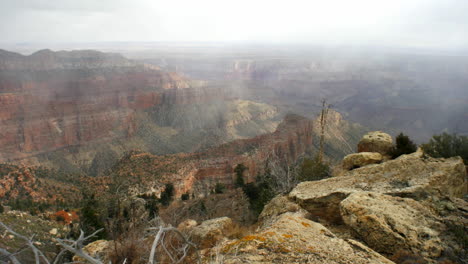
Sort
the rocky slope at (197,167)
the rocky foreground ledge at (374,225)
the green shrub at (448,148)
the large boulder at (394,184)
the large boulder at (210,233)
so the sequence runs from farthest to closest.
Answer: the rocky slope at (197,167)
the green shrub at (448,148)
the large boulder at (210,233)
the large boulder at (394,184)
the rocky foreground ledge at (374,225)

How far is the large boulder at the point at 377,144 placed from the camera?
13938 millimetres

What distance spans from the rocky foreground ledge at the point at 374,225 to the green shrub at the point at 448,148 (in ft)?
9.58

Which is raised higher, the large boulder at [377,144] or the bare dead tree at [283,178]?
the large boulder at [377,144]

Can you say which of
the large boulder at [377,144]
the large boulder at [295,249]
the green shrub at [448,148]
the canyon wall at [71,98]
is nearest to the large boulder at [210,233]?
the large boulder at [295,249]

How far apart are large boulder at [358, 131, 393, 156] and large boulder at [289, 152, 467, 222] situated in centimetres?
575

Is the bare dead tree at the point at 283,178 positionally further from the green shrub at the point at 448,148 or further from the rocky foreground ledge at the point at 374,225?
the green shrub at the point at 448,148

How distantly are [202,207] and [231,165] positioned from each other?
18227mm

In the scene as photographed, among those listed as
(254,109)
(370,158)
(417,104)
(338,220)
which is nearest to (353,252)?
(338,220)

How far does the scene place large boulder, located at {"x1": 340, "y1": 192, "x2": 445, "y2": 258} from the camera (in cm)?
463

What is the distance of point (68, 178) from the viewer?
131 feet

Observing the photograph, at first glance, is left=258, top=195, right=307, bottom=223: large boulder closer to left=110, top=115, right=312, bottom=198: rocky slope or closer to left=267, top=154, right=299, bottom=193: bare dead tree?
left=267, top=154, right=299, bottom=193: bare dead tree

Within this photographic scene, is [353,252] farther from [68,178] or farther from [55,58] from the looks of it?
[55,58]

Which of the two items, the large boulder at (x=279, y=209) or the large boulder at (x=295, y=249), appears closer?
the large boulder at (x=295, y=249)

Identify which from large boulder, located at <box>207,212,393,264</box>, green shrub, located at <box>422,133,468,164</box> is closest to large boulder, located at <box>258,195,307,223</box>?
large boulder, located at <box>207,212,393,264</box>
